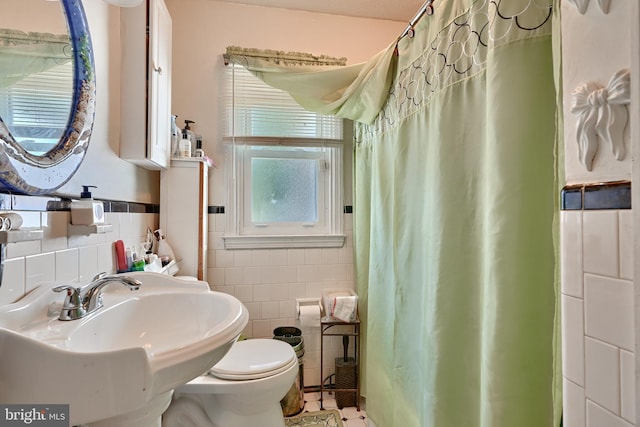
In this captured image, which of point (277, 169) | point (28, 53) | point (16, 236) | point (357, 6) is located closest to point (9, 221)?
point (16, 236)

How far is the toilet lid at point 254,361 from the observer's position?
1.32 metres

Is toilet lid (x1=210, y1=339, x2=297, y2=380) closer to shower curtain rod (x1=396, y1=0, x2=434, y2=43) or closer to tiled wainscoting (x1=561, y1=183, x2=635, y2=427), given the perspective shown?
tiled wainscoting (x1=561, y1=183, x2=635, y2=427)

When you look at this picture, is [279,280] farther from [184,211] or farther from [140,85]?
[140,85]

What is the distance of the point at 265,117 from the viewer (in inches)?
80.6

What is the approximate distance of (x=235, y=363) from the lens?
1396 millimetres

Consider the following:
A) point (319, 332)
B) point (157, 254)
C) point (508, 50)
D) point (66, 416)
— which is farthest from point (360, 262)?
point (66, 416)

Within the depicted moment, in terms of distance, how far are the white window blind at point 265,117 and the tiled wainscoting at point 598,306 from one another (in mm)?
1707

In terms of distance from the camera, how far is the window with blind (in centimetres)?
69

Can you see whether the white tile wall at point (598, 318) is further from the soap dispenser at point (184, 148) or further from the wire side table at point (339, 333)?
the soap dispenser at point (184, 148)

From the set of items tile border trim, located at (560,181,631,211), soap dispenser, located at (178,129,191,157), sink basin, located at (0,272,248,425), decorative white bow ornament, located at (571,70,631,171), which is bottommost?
sink basin, located at (0,272,248,425)

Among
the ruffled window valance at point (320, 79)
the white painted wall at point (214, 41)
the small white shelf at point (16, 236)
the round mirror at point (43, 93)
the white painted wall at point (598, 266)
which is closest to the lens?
the white painted wall at point (598, 266)

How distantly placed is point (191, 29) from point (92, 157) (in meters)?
1.33
